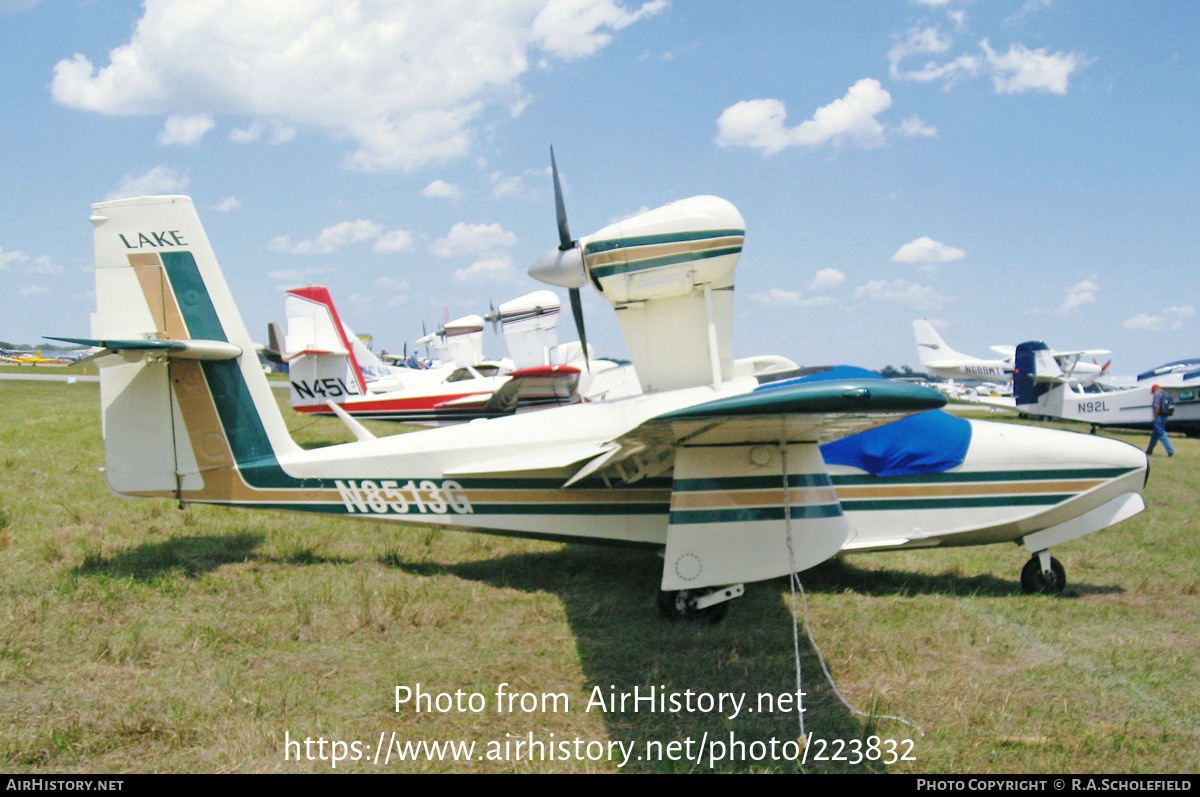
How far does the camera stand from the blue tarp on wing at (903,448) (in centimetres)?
546

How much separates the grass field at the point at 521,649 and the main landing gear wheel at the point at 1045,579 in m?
0.22

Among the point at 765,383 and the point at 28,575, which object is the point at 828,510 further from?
the point at 28,575

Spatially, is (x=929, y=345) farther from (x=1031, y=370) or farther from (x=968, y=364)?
(x=1031, y=370)

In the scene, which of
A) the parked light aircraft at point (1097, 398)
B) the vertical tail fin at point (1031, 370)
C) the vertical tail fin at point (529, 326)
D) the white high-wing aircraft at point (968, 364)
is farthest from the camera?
the white high-wing aircraft at point (968, 364)

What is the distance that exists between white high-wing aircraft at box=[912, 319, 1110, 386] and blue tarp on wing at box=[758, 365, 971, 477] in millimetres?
29713

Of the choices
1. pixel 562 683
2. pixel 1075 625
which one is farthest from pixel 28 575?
pixel 1075 625

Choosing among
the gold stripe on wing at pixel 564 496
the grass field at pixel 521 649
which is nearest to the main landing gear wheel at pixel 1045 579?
the grass field at pixel 521 649

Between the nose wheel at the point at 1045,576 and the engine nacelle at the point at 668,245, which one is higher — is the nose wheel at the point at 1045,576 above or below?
below

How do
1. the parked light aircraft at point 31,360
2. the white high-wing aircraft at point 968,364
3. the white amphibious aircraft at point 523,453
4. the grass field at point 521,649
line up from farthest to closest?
the parked light aircraft at point 31,360 → the white high-wing aircraft at point 968,364 → the white amphibious aircraft at point 523,453 → the grass field at point 521,649

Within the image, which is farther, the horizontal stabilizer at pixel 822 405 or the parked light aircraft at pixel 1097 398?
the parked light aircraft at pixel 1097 398

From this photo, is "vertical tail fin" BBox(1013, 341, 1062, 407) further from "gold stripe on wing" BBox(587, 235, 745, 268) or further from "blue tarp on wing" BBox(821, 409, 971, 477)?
"gold stripe on wing" BBox(587, 235, 745, 268)

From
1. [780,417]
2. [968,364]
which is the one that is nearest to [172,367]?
[780,417]

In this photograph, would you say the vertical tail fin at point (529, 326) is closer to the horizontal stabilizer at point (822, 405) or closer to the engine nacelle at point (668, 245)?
the engine nacelle at point (668, 245)

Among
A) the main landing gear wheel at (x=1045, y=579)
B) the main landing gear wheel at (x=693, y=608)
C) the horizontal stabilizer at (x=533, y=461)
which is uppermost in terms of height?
the horizontal stabilizer at (x=533, y=461)
